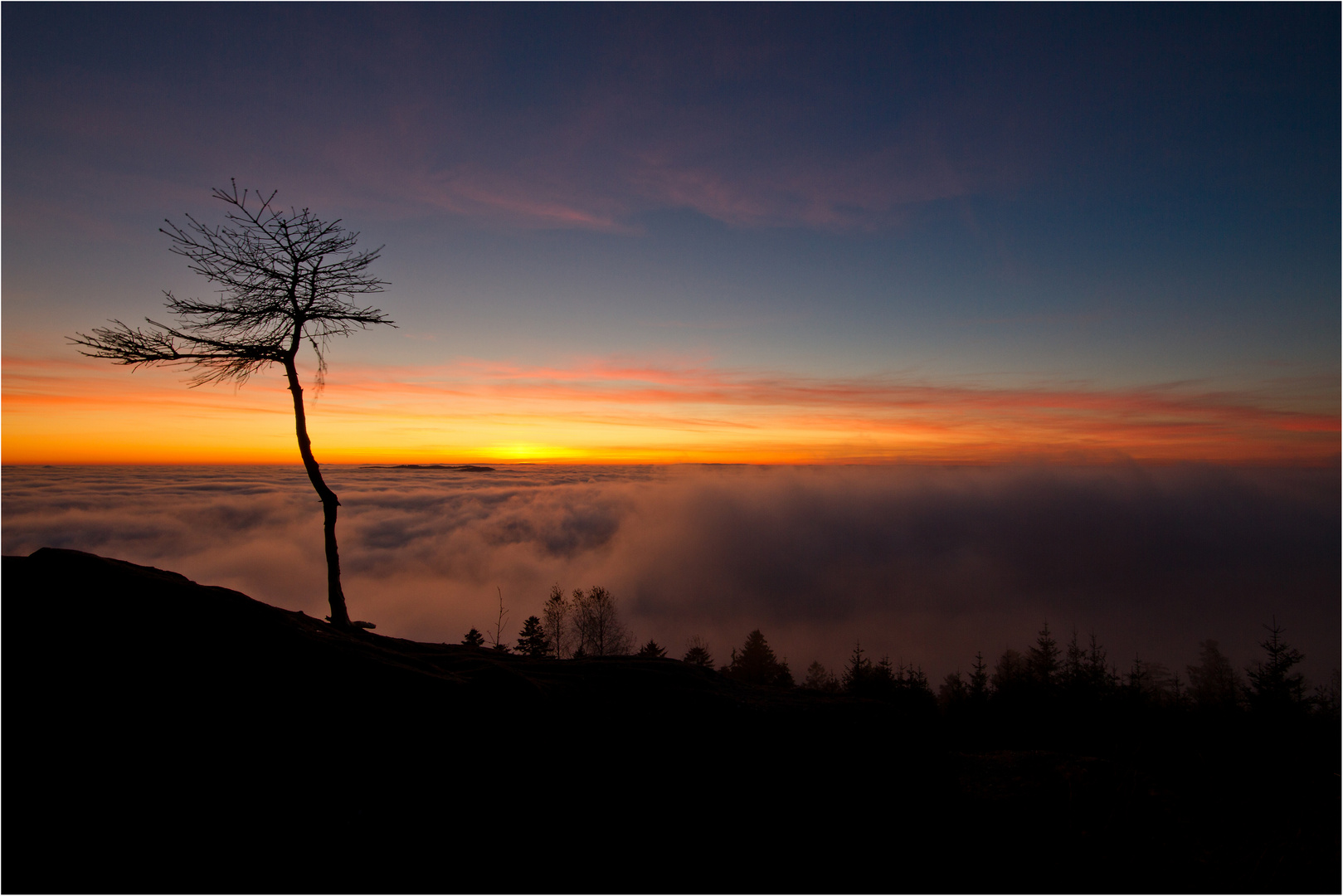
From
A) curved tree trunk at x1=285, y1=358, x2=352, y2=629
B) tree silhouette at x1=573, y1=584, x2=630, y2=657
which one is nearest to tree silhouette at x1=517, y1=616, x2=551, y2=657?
tree silhouette at x1=573, y1=584, x2=630, y2=657

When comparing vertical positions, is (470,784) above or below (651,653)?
above

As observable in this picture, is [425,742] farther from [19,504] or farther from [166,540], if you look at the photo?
[19,504]

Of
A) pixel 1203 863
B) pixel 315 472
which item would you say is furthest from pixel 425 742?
pixel 1203 863

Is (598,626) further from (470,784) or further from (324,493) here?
(470,784)

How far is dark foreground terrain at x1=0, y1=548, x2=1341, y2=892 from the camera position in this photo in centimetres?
519

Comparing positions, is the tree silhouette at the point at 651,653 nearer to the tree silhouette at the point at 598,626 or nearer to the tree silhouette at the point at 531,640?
the tree silhouette at the point at 531,640

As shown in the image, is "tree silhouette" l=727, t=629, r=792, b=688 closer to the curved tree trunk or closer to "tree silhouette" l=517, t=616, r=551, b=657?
"tree silhouette" l=517, t=616, r=551, b=657

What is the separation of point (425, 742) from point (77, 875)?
2.86m

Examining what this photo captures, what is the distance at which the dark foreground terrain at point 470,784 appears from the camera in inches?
204

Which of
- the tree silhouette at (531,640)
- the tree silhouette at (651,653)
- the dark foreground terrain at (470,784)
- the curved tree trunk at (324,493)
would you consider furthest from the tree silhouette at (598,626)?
the dark foreground terrain at (470,784)

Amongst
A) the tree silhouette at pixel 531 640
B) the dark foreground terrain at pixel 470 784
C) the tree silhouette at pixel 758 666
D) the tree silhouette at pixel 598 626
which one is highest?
the dark foreground terrain at pixel 470 784

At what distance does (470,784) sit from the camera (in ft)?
20.6

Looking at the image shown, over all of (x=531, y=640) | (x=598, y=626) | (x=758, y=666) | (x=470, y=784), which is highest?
(x=470, y=784)

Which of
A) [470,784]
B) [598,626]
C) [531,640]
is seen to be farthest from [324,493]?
[598,626]
